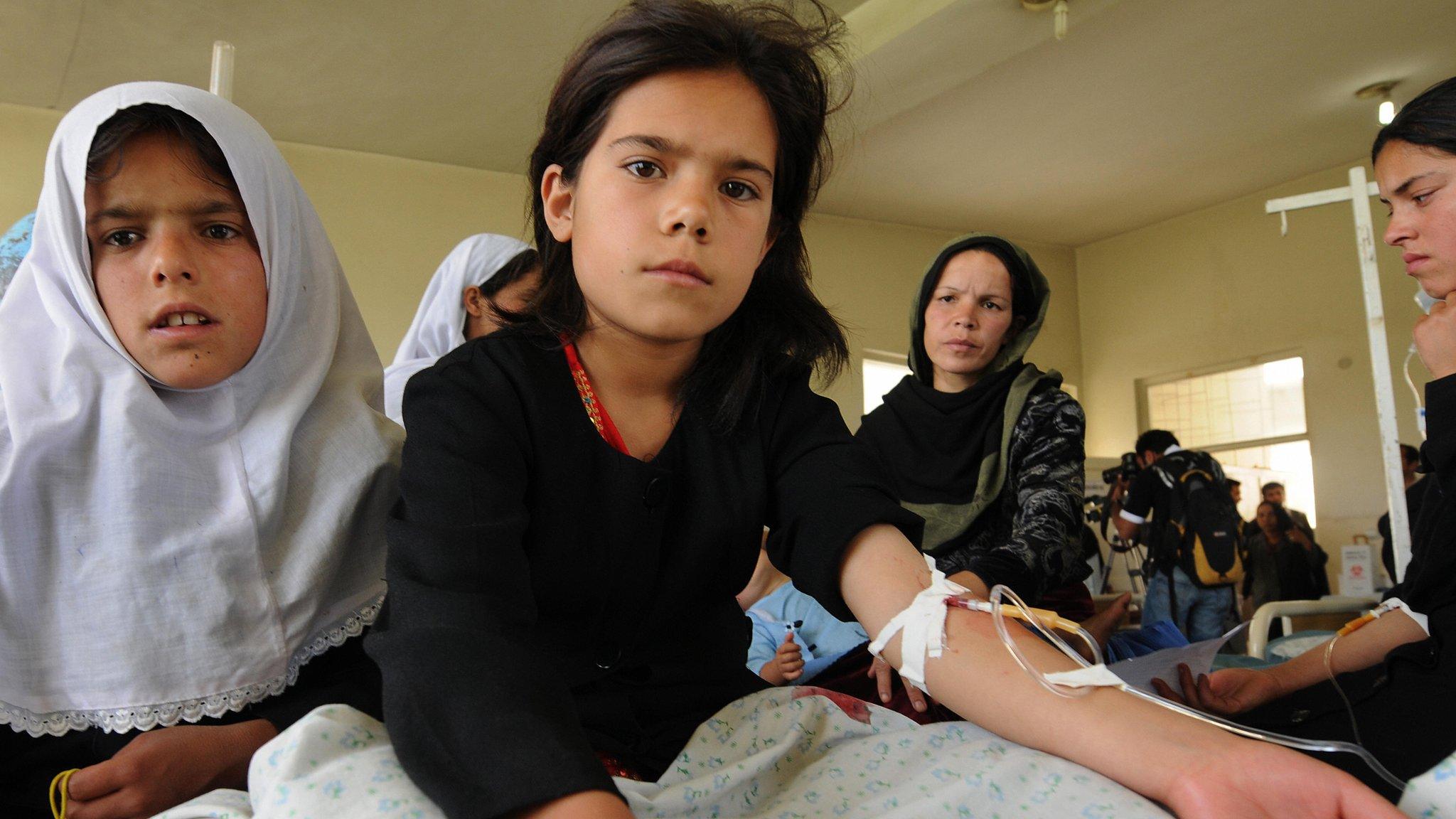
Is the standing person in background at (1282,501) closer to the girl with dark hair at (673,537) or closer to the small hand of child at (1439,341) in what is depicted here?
the small hand of child at (1439,341)

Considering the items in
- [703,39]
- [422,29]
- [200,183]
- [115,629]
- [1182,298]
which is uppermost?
[422,29]

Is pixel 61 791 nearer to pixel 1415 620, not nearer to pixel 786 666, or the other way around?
pixel 786 666

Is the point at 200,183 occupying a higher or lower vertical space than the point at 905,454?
higher

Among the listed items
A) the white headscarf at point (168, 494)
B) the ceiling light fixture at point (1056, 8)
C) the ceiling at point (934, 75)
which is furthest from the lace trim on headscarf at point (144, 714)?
the ceiling light fixture at point (1056, 8)

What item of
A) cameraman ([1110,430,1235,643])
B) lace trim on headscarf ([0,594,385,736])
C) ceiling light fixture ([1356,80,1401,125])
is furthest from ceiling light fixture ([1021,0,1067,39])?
lace trim on headscarf ([0,594,385,736])

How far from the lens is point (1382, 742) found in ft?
4.13

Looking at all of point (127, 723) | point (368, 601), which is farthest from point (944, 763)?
point (127, 723)

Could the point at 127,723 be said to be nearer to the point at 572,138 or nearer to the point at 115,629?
the point at 115,629

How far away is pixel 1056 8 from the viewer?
18.2 ft

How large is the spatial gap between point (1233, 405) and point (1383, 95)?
3.10 m

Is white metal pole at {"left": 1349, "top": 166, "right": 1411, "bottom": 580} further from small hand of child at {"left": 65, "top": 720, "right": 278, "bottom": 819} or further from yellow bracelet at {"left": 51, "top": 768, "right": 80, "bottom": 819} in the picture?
yellow bracelet at {"left": 51, "top": 768, "right": 80, "bottom": 819}

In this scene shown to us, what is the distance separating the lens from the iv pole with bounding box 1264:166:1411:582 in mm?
2268

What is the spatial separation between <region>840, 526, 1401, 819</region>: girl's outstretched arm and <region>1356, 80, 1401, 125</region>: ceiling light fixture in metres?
7.84

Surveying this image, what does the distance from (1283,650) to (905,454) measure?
93 cm
